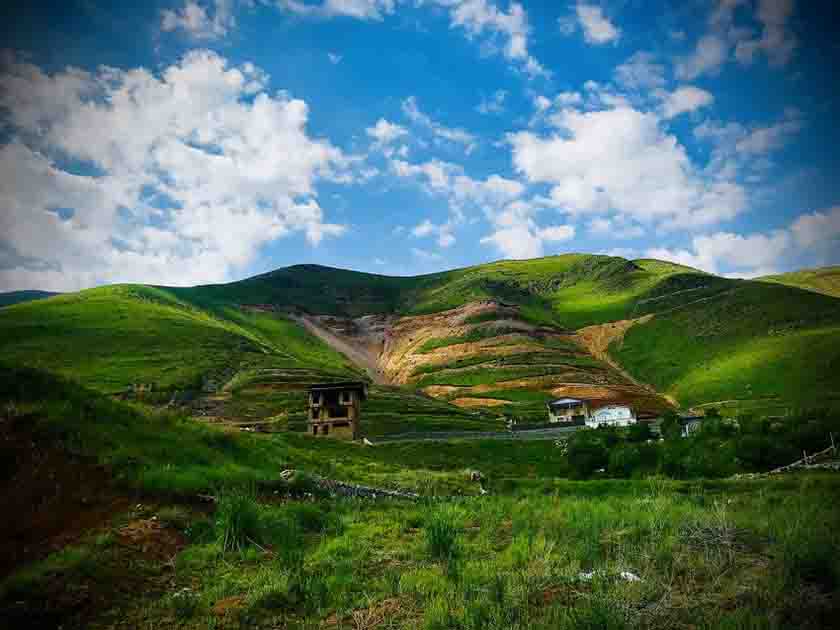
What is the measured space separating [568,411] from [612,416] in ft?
36.1

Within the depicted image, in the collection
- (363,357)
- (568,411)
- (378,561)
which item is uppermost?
(363,357)

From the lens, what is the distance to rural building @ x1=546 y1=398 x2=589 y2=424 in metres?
97.7

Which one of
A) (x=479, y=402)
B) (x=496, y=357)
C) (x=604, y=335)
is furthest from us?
(x=604, y=335)

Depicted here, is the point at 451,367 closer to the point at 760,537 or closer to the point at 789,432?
the point at 789,432

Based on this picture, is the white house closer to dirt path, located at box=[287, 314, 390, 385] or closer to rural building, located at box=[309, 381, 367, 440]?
rural building, located at box=[309, 381, 367, 440]

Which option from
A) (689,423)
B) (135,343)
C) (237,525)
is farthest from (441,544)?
(135,343)

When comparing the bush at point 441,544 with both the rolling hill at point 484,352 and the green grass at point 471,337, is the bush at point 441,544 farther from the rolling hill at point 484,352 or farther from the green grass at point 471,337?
the green grass at point 471,337

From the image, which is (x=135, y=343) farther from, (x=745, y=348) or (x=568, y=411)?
(x=745, y=348)

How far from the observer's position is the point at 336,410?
67.5 metres

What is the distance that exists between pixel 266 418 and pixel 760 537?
7952 cm

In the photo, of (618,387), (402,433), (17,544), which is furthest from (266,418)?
(618,387)

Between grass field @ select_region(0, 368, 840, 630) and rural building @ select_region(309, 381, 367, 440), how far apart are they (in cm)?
5208

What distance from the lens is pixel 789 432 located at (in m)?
47.6

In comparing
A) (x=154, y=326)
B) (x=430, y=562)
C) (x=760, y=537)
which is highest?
(x=154, y=326)
